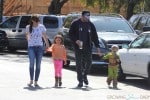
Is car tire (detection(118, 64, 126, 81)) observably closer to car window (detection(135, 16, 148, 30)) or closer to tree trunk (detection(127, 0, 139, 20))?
car window (detection(135, 16, 148, 30))

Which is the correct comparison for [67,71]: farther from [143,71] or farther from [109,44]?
[143,71]

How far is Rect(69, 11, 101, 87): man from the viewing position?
13.5 metres

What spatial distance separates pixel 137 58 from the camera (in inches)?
570

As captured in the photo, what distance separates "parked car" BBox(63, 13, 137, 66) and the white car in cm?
167

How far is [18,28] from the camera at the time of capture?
26469mm

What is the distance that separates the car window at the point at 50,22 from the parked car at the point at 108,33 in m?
5.67

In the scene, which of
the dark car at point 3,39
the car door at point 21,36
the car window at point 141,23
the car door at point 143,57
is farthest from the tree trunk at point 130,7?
the car door at point 143,57

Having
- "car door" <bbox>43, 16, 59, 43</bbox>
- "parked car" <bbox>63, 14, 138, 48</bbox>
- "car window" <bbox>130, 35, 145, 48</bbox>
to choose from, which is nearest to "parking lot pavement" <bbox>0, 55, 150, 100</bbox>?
"car window" <bbox>130, 35, 145, 48</bbox>

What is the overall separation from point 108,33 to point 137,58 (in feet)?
12.8

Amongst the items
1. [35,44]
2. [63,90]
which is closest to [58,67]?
[35,44]

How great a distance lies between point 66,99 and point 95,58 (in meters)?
5.89

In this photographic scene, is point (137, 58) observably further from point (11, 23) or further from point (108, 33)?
point (11, 23)

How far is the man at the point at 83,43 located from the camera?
1352 centimetres

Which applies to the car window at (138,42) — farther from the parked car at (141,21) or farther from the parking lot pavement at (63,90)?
the parked car at (141,21)
